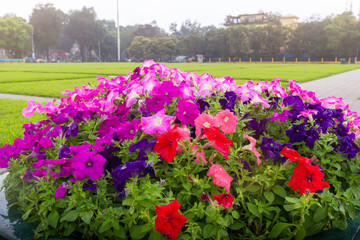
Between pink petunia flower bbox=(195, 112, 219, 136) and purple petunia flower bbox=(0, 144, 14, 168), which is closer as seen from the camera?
pink petunia flower bbox=(195, 112, 219, 136)

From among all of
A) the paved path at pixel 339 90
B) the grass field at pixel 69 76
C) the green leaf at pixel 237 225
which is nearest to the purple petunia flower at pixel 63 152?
the green leaf at pixel 237 225

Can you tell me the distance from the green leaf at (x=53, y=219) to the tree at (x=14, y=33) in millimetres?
74856

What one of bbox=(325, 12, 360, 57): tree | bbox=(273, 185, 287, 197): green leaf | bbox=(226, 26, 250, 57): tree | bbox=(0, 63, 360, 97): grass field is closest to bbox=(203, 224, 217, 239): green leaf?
bbox=(273, 185, 287, 197): green leaf

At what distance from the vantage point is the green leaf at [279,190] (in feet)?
5.16

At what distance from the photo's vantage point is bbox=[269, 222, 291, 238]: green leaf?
1513 mm

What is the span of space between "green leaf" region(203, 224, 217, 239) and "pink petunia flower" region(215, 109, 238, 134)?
1.60 feet

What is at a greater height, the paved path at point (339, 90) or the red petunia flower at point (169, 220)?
the red petunia flower at point (169, 220)

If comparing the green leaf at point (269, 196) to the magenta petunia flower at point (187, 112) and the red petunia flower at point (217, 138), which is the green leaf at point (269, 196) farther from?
the magenta petunia flower at point (187, 112)

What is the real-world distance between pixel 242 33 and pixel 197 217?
6235 centimetres

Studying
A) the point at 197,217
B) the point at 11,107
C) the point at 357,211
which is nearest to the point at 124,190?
the point at 197,217

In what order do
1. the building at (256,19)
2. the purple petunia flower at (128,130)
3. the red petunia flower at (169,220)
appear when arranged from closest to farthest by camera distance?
the red petunia flower at (169,220)
the purple petunia flower at (128,130)
the building at (256,19)

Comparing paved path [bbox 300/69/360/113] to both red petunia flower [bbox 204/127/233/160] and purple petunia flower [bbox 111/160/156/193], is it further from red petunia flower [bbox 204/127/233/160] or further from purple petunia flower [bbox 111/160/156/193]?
purple petunia flower [bbox 111/160/156/193]

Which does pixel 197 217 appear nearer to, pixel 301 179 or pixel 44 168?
pixel 301 179

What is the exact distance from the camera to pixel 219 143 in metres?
1.49
